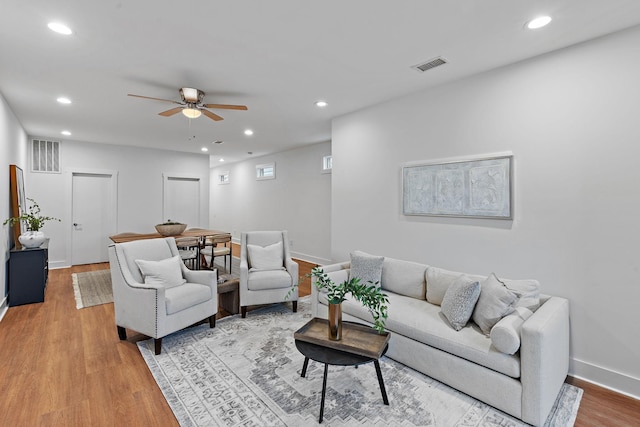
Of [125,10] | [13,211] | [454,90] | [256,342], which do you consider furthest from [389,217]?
[13,211]

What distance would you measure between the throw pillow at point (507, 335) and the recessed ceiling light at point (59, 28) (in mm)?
3858

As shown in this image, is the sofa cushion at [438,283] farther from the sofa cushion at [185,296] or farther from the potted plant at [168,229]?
the potted plant at [168,229]

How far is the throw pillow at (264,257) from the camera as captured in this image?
401cm

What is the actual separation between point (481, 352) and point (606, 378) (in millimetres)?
1213

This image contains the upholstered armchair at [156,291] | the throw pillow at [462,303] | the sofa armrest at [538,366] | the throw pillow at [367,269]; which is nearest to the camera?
the sofa armrest at [538,366]

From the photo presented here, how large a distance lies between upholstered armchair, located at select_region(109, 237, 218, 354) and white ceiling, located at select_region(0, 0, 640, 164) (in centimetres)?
185

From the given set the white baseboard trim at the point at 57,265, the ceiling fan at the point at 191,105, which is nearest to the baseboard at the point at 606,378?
the ceiling fan at the point at 191,105

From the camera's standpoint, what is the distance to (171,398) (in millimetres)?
2188

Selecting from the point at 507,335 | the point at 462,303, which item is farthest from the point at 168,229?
the point at 507,335

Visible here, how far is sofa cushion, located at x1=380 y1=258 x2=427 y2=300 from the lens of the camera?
10.2ft

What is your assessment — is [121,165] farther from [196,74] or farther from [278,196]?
[196,74]

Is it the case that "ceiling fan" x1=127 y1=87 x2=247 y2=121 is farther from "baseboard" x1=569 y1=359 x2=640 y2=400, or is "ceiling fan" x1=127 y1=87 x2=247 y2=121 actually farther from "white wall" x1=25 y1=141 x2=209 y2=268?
"white wall" x1=25 y1=141 x2=209 y2=268

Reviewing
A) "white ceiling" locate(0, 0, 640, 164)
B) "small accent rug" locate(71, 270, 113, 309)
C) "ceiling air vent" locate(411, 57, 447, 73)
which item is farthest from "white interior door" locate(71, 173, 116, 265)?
"ceiling air vent" locate(411, 57, 447, 73)

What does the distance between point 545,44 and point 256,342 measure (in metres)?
3.74
